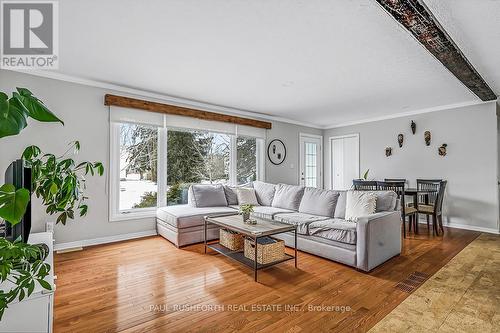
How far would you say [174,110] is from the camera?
446 cm

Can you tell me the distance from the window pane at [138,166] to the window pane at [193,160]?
0.27 m

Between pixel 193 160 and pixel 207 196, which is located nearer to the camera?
pixel 207 196

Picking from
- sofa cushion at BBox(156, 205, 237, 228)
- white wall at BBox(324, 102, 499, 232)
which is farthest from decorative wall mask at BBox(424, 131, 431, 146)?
sofa cushion at BBox(156, 205, 237, 228)

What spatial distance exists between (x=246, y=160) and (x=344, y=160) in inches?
115

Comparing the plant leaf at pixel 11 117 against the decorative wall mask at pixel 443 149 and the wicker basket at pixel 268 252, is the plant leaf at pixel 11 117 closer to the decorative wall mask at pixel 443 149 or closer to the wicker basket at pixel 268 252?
the wicker basket at pixel 268 252

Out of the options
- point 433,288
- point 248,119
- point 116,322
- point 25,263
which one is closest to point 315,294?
point 433,288

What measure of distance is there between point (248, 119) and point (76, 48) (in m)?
3.35

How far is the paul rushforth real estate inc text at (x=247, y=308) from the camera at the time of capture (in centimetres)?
207

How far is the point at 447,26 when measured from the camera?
91.2 inches

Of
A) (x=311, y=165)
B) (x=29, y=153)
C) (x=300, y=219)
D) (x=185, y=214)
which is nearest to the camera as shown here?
(x=29, y=153)

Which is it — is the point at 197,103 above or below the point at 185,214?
above

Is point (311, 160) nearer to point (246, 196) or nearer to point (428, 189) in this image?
point (428, 189)

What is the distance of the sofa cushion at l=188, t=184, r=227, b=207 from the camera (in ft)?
14.4

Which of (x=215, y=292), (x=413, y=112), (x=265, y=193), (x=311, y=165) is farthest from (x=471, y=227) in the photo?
(x=215, y=292)
